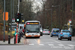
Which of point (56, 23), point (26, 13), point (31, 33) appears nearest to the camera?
point (31, 33)

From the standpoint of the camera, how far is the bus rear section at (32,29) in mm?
40406

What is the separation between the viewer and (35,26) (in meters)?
40.6

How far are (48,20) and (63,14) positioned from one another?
779 inches

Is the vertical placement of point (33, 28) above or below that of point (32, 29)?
above

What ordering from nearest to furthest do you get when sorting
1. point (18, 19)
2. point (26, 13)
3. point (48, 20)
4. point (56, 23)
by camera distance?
point (18, 19)
point (56, 23)
point (48, 20)
point (26, 13)

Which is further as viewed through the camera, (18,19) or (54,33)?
(54,33)

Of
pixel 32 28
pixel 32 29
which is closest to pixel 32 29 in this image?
pixel 32 29

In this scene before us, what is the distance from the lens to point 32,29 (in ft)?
133

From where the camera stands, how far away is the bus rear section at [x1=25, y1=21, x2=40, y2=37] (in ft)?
133

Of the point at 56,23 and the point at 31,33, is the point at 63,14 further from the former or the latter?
the point at 31,33

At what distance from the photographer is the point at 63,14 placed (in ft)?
220

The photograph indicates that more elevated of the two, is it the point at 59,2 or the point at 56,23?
the point at 59,2

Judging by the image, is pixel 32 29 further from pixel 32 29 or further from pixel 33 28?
pixel 33 28

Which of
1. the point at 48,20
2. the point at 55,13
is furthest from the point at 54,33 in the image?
the point at 48,20
